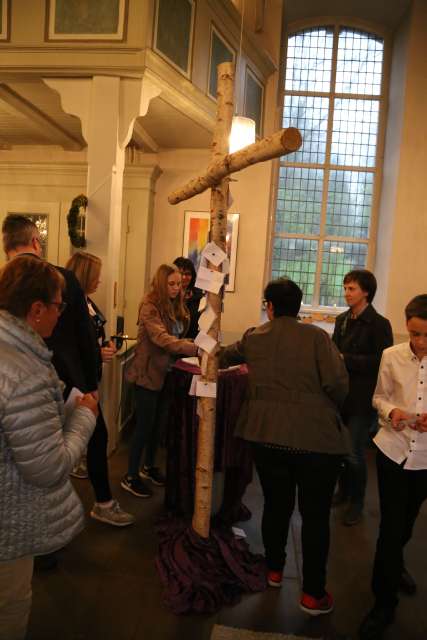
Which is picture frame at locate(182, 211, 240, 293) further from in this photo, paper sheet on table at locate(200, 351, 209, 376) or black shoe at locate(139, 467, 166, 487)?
paper sheet on table at locate(200, 351, 209, 376)

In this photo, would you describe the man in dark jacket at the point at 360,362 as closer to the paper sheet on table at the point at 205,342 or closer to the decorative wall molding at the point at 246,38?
the paper sheet on table at the point at 205,342

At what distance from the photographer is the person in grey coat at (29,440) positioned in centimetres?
141

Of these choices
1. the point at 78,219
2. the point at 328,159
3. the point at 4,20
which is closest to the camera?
the point at 4,20

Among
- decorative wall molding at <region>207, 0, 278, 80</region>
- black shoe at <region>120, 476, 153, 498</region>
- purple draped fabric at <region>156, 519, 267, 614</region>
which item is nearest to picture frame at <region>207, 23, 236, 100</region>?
decorative wall molding at <region>207, 0, 278, 80</region>

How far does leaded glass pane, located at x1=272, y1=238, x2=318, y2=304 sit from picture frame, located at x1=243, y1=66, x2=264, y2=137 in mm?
1739

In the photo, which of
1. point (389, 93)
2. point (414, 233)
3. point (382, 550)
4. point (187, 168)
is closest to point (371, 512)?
point (382, 550)

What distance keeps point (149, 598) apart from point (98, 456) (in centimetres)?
84

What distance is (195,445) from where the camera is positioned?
3195 millimetres

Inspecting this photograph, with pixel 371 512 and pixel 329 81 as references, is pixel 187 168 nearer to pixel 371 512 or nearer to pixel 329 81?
pixel 329 81

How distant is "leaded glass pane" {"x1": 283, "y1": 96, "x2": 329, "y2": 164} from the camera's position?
7102 millimetres

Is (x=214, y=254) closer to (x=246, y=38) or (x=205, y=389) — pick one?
(x=205, y=389)

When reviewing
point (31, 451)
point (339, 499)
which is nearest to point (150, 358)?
point (339, 499)

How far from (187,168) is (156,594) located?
491 centimetres

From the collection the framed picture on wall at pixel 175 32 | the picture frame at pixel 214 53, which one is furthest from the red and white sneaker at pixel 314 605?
the picture frame at pixel 214 53
